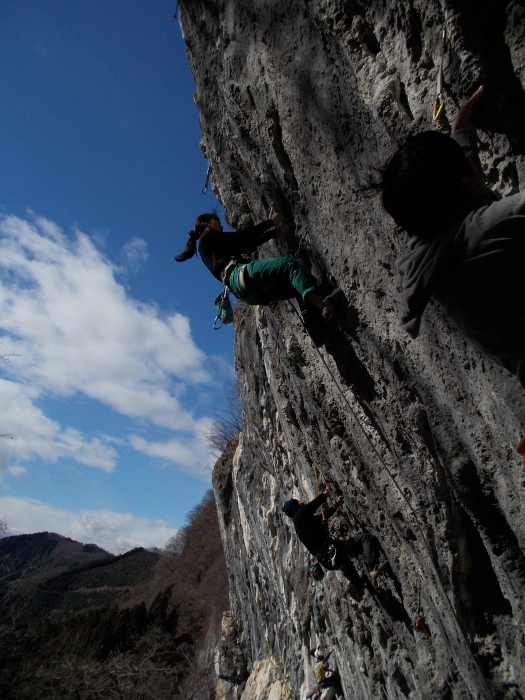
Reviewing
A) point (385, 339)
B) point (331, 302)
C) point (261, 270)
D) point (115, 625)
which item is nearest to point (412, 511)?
point (385, 339)

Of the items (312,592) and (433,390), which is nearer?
(433,390)

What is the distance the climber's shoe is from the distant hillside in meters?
15.8

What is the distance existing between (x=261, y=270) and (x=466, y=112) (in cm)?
159

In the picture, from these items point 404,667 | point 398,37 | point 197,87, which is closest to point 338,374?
point 398,37

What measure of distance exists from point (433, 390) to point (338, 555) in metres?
2.86

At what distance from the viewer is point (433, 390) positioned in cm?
234

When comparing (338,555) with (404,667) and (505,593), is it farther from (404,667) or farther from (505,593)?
(505,593)

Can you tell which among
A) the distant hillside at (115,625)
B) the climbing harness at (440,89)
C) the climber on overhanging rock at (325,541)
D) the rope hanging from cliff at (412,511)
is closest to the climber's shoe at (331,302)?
the rope hanging from cliff at (412,511)

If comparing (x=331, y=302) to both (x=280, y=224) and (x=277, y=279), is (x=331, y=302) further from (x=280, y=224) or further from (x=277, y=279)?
(x=280, y=224)

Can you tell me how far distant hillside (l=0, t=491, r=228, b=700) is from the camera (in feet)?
47.2

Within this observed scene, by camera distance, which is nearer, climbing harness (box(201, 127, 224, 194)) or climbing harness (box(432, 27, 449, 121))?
climbing harness (box(432, 27, 449, 121))

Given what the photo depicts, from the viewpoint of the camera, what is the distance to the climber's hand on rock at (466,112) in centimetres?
164

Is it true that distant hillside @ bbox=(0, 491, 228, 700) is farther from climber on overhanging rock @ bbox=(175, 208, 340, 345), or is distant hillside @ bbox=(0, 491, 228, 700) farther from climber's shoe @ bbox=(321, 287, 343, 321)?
climber's shoe @ bbox=(321, 287, 343, 321)

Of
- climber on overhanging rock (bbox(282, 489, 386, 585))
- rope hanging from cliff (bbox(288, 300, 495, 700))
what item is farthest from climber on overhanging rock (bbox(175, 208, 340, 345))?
climber on overhanging rock (bbox(282, 489, 386, 585))
